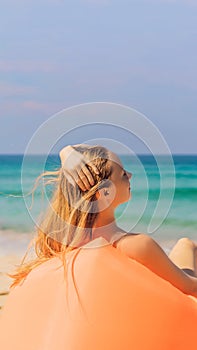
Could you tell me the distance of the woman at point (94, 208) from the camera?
7.39 ft

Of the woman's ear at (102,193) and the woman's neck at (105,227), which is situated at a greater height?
the woman's ear at (102,193)

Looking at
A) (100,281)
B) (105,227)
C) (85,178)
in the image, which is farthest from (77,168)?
(100,281)

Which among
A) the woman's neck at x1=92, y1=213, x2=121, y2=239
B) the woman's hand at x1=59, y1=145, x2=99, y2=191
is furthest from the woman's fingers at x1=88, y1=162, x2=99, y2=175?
the woman's neck at x1=92, y1=213, x2=121, y2=239

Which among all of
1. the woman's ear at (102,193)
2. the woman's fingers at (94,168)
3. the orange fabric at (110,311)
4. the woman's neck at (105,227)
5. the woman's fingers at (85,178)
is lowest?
the orange fabric at (110,311)

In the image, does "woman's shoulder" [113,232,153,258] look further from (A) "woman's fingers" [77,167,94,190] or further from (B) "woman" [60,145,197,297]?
(A) "woman's fingers" [77,167,94,190]

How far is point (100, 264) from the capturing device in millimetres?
2281

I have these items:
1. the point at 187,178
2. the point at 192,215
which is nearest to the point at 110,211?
the point at 192,215

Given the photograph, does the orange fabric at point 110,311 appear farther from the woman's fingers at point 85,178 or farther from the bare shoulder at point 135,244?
the woman's fingers at point 85,178

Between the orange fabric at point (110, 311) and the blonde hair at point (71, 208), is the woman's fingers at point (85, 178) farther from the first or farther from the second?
the orange fabric at point (110, 311)

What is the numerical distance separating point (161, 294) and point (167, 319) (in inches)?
2.8

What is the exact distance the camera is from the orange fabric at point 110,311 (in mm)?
2262

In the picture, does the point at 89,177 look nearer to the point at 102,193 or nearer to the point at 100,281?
the point at 102,193

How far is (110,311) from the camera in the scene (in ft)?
7.42

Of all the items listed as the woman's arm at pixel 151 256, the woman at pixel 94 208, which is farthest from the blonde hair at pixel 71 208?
the woman's arm at pixel 151 256
